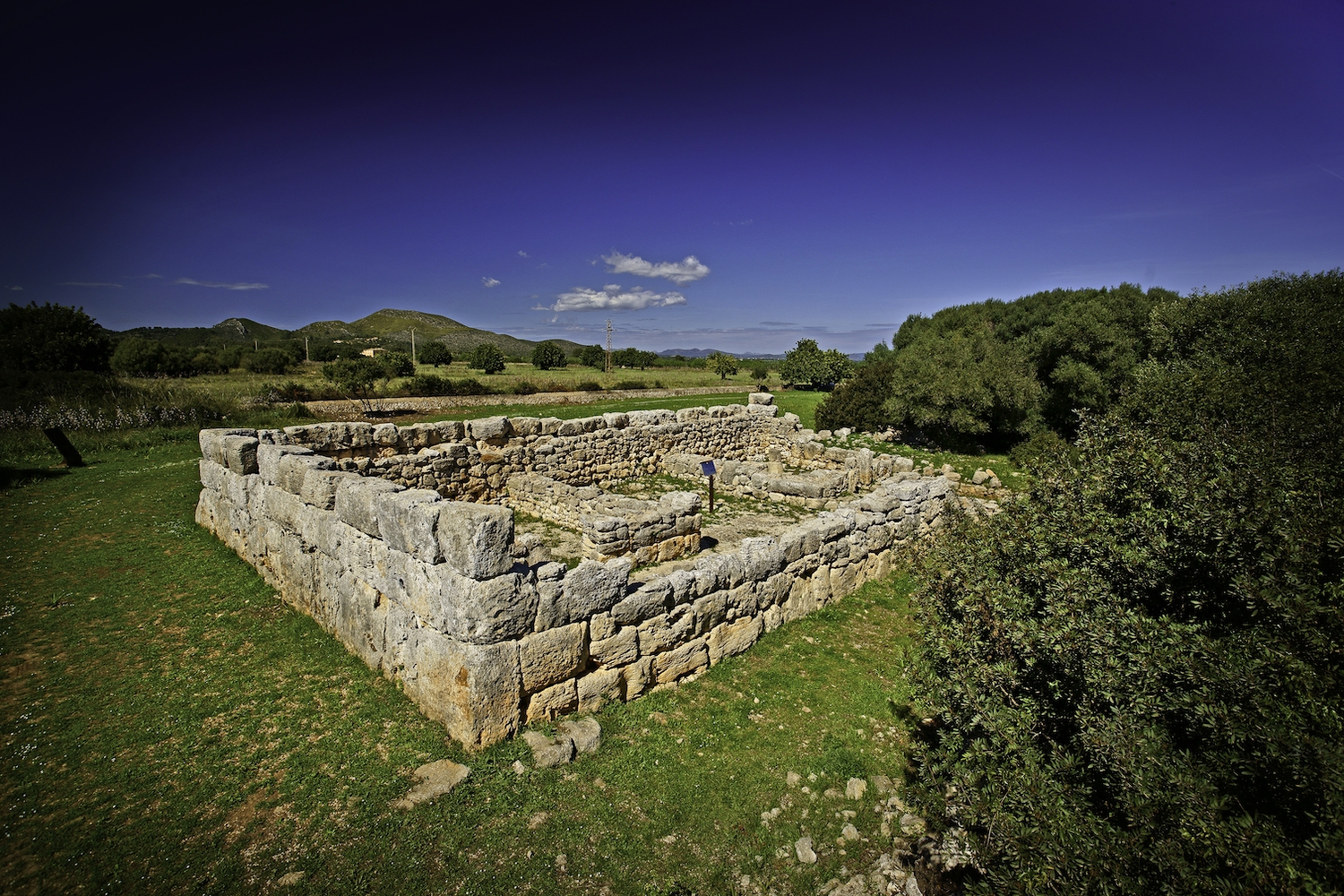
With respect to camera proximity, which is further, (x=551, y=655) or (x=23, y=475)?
(x=23, y=475)

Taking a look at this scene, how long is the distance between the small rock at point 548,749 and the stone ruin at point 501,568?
248 millimetres

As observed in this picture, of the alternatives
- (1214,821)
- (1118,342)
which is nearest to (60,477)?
(1214,821)

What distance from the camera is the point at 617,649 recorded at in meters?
6.42

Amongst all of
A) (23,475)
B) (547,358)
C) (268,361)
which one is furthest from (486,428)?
(547,358)

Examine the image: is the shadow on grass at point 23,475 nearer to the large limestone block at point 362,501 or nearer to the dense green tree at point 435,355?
the large limestone block at point 362,501

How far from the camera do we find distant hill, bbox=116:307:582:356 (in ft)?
310

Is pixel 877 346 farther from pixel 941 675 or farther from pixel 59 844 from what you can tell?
pixel 59 844

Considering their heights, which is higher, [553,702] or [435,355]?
[435,355]

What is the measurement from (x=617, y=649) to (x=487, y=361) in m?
55.0

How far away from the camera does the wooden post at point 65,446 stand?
15.5 m

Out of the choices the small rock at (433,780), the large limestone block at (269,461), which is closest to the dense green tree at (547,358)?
the large limestone block at (269,461)

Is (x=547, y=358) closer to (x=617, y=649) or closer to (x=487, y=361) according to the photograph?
(x=487, y=361)

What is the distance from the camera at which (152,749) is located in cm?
559

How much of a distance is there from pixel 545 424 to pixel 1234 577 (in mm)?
15328
